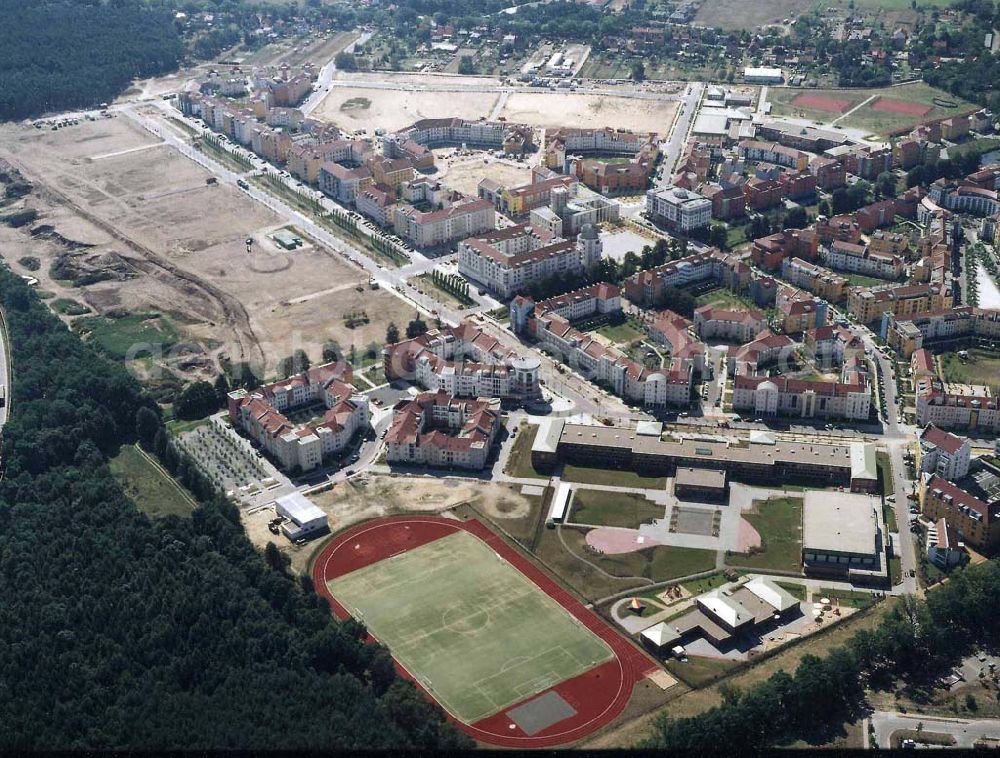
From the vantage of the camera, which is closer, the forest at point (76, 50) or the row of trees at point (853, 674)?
the row of trees at point (853, 674)

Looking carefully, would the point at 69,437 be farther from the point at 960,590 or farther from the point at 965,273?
the point at 965,273

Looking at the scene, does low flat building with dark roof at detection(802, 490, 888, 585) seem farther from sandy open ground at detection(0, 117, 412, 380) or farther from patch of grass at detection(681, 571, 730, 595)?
sandy open ground at detection(0, 117, 412, 380)

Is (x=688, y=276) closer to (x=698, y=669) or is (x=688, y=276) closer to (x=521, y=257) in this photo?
(x=521, y=257)

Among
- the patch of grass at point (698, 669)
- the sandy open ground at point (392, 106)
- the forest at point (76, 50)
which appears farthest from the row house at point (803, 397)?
the forest at point (76, 50)

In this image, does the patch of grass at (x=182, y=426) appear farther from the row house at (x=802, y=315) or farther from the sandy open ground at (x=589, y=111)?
the sandy open ground at (x=589, y=111)

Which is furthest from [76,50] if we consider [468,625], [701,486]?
[468,625]

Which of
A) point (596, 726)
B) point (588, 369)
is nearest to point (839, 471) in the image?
point (588, 369)
